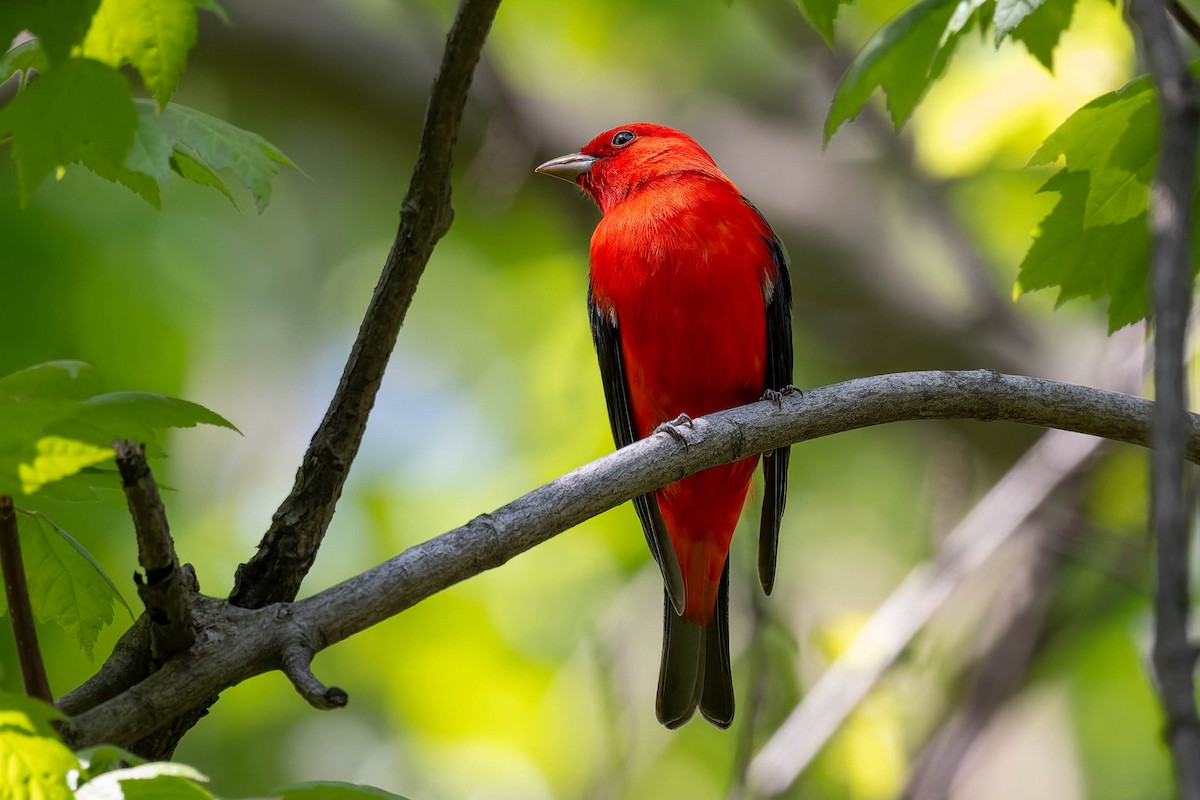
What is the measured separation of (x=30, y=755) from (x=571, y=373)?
261 inches

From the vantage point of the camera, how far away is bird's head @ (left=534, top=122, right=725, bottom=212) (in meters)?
5.29

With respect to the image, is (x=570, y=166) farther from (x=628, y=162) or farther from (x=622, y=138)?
(x=628, y=162)

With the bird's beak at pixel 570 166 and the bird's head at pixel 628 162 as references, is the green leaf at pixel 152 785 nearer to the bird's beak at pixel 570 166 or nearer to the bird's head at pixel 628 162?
the bird's head at pixel 628 162

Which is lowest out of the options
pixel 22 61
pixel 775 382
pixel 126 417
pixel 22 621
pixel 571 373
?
pixel 571 373

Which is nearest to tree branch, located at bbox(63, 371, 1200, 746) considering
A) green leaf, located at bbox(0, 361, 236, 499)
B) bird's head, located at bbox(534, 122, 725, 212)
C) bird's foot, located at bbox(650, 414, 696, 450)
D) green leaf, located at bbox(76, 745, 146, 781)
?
bird's foot, located at bbox(650, 414, 696, 450)

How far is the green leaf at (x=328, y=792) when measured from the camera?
6.40ft

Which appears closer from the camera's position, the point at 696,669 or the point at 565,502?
the point at 565,502

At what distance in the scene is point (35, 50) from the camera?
2.57 m

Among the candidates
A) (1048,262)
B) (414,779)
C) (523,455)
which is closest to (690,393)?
(1048,262)

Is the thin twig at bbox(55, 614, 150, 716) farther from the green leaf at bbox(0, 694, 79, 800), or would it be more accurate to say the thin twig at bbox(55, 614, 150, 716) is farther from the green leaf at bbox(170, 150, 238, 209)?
the green leaf at bbox(170, 150, 238, 209)

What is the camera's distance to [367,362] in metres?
2.84

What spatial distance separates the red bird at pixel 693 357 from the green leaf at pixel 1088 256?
1.43m

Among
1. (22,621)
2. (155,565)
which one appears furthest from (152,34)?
(22,621)

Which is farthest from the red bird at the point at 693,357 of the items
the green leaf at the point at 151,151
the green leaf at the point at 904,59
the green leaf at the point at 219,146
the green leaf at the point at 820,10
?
the green leaf at the point at 151,151
